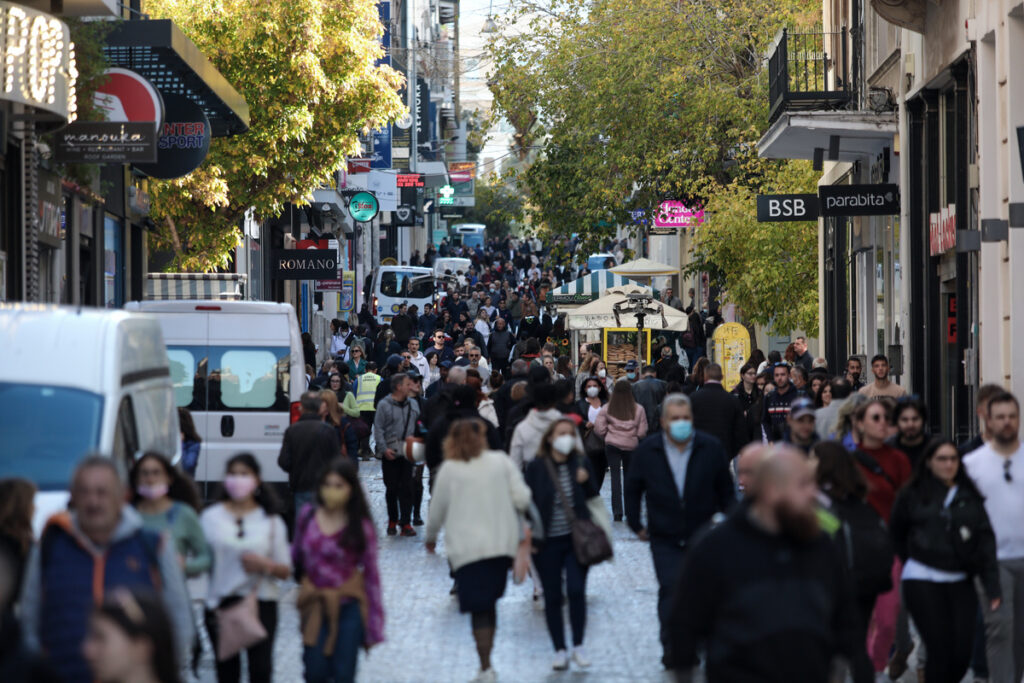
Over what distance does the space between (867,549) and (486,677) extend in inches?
105

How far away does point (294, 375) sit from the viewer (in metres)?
17.3

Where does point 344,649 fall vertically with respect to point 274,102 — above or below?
below

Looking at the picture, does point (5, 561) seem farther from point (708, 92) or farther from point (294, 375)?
point (708, 92)

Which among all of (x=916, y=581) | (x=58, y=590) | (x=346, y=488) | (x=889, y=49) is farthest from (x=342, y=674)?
(x=889, y=49)

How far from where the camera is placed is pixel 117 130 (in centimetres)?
1841

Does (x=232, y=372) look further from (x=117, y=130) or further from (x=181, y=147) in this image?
(x=181, y=147)

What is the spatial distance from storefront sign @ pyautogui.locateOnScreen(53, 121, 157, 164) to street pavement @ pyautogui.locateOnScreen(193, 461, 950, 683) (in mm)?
5415

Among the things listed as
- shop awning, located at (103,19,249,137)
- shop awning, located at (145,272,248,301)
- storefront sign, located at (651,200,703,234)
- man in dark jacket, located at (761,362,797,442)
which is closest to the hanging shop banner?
shop awning, located at (103,19,249,137)

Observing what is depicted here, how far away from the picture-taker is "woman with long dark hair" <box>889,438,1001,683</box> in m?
8.84

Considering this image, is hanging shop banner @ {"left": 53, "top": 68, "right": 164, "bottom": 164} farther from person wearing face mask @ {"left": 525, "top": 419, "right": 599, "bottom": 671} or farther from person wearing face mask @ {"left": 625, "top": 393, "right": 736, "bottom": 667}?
person wearing face mask @ {"left": 625, "top": 393, "right": 736, "bottom": 667}

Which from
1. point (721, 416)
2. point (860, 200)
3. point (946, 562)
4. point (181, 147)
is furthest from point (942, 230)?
point (946, 562)

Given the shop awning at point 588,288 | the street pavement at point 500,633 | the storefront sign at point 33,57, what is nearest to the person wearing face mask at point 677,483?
the street pavement at point 500,633

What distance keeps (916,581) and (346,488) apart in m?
3.02

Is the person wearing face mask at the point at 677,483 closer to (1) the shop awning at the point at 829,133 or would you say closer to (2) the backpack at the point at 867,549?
(2) the backpack at the point at 867,549
